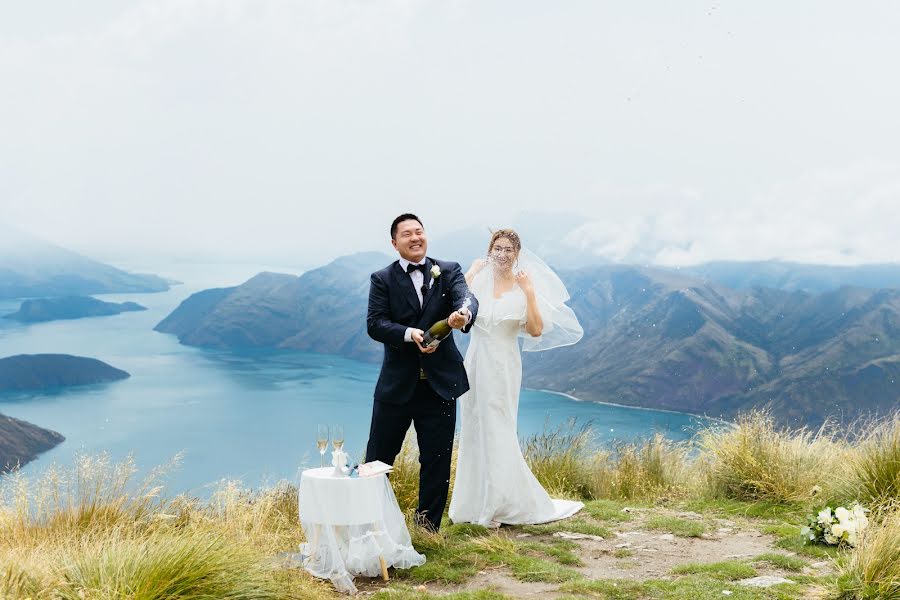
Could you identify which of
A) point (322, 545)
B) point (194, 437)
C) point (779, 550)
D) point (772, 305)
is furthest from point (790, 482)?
point (772, 305)

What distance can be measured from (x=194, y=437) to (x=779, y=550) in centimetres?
5859

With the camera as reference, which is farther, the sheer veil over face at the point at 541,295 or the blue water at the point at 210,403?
the blue water at the point at 210,403

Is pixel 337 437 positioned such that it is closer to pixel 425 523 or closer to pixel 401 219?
pixel 425 523

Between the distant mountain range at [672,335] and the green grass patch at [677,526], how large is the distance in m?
→ 63.0

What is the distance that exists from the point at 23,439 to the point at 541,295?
42693mm

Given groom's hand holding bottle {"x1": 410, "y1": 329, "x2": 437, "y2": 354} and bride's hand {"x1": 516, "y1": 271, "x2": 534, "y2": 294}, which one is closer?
groom's hand holding bottle {"x1": 410, "y1": 329, "x2": 437, "y2": 354}

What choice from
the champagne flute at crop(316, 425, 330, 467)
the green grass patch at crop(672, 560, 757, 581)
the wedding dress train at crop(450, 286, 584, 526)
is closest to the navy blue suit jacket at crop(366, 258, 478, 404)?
the champagne flute at crop(316, 425, 330, 467)

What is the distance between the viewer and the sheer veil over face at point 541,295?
6324 mm

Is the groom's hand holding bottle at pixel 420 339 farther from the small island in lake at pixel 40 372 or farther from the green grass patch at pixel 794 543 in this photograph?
the small island in lake at pixel 40 372

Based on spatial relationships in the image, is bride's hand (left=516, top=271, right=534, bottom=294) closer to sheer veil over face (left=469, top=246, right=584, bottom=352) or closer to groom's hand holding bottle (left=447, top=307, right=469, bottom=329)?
sheer veil over face (left=469, top=246, right=584, bottom=352)

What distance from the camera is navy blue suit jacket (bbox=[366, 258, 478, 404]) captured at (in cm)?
536

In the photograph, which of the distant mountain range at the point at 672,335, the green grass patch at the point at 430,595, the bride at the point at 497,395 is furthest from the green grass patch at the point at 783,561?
the distant mountain range at the point at 672,335

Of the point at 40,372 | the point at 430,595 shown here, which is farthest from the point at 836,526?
the point at 40,372

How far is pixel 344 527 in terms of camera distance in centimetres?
488
